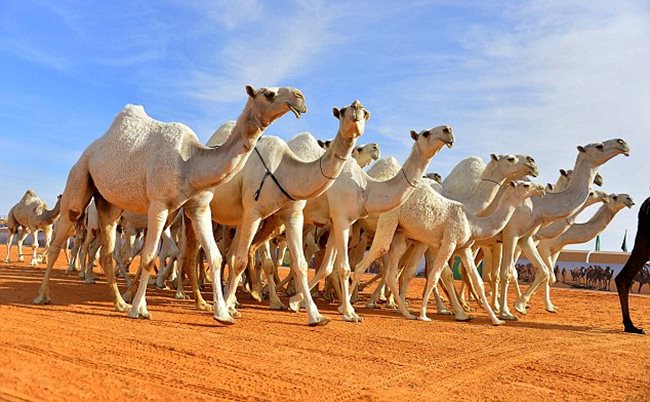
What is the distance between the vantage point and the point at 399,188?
10.2 meters

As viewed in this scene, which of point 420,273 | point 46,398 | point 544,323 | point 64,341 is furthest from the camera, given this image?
point 420,273

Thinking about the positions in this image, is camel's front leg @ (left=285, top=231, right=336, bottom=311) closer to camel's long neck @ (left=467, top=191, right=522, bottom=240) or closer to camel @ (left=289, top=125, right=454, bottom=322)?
camel @ (left=289, top=125, right=454, bottom=322)

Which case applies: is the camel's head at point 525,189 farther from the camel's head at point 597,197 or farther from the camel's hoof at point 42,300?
the camel's hoof at point 42,300

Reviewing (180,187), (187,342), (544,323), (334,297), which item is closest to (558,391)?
(187,342)

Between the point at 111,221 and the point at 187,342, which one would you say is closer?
the point at 187,342

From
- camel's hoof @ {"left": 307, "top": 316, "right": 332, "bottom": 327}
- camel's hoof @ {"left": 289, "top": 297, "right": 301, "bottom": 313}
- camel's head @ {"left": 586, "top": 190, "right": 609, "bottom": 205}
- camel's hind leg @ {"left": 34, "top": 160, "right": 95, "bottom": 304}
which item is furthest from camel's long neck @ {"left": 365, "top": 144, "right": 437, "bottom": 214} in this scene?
camel's head @ {"left": 586, "top": 190, "right": 609, "bottom": 205}

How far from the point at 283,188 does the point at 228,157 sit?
1235 mm

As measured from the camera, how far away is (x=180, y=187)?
8.48 meters

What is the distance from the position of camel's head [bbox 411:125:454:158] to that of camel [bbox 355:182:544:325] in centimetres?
141

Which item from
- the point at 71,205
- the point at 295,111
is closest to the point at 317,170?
the point at 295,111

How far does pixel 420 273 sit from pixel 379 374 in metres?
31.8

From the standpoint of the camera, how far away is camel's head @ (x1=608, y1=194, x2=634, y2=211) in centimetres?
1547

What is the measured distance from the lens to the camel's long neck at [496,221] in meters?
11.8

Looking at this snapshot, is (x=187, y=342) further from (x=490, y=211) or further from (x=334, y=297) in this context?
(x=334, y=297)
